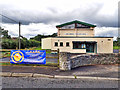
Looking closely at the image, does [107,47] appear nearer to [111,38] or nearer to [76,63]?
[111,38]

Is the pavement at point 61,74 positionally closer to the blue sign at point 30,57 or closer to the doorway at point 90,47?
the blue sign at point 30,57

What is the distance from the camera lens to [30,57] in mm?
7184

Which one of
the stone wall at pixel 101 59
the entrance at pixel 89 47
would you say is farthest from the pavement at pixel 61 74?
the entrance at pixel 89 47

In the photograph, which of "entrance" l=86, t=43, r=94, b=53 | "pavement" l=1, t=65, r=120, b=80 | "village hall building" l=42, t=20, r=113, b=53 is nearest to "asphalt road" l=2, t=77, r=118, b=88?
"pavement" l=1, t=65, r=120, b=80

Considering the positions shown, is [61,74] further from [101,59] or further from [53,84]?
[101,59]

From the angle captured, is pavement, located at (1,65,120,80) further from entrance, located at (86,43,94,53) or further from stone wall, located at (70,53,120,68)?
entrance, located at (86,43,94,53)

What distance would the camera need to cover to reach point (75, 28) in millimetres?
23594

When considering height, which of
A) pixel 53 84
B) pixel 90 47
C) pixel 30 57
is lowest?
pixel 53 84

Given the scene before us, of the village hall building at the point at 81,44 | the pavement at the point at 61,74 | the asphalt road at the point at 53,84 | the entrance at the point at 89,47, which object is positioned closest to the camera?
the asphalt road at the point at 53,84

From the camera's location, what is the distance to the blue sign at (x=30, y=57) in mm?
7137

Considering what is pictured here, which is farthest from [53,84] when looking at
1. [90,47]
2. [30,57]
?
[90,47]

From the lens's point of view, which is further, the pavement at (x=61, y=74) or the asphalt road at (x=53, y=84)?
the pavement at (x=61, y=74)

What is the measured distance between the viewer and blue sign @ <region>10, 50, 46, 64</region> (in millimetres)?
7137

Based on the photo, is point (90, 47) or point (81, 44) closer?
point (81, 44)
